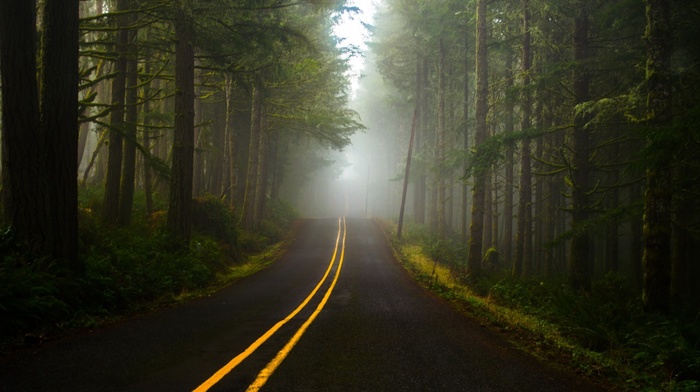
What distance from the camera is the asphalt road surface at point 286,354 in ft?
15.4

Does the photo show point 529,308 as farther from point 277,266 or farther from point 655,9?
point 277,266

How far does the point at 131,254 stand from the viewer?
10992mm

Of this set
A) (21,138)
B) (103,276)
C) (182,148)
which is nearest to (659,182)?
(103,276)

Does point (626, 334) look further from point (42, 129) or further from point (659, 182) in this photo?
point (42, 129)

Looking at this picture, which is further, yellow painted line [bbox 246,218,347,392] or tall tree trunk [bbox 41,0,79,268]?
tall tree trunk [bbox 41,0,79,268]

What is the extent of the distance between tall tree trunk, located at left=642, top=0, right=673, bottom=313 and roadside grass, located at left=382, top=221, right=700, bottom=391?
70cm

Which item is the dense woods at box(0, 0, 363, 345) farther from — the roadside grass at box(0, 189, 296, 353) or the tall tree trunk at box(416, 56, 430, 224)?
the tall tree trunk at box(416, 56, 430, 224)

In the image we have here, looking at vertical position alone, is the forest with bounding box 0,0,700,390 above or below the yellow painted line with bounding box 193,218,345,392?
above

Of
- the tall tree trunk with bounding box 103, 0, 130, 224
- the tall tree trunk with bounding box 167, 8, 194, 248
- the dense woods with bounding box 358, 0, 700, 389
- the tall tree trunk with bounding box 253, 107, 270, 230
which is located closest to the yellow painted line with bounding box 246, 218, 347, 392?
the dense woods with bounding box 358, 0, 700, 389

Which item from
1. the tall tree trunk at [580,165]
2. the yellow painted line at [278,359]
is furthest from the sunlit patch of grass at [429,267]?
the yellow painted line at [278,359]

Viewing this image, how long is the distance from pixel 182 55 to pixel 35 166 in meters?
7.68

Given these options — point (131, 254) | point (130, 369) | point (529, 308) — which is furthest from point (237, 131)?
point (130, 369)

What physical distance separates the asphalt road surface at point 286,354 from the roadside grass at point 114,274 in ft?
2.08

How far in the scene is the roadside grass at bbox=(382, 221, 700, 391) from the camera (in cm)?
567
